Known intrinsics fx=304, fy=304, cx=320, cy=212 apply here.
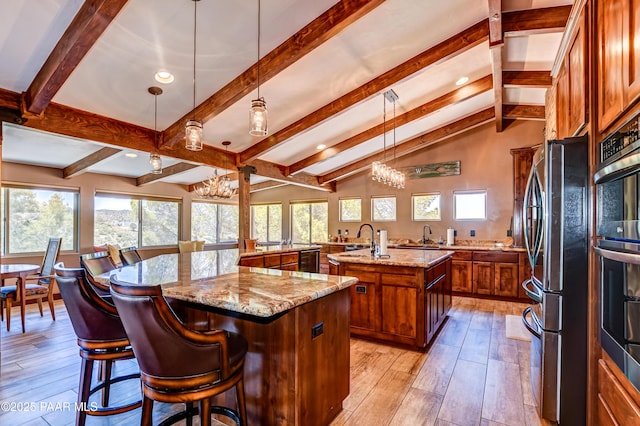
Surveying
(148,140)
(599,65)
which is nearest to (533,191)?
(599,65)

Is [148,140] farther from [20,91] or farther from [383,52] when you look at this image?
[383,52]

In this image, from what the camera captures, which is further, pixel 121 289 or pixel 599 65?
pixel 599 65

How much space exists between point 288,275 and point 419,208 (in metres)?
5.43

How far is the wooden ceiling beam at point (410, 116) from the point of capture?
4422 millimetres

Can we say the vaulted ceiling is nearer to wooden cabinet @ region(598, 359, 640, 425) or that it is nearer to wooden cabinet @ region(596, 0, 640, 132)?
wooden cabinet @ region(596, 0, 640, 132)

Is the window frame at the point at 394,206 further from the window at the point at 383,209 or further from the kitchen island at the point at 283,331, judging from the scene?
the kitchen island at the point at 283,331

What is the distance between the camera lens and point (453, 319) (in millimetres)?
4172

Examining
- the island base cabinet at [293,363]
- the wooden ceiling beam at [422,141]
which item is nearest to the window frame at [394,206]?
the wooden ceiling beam at [422,141]

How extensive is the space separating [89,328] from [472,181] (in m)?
6.45

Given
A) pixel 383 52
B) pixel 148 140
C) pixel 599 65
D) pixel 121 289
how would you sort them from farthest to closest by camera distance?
pixel 148 140 < pixel 383 52 < pixel 599 65 < pixel 121 289

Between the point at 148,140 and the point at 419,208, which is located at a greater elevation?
the point at 148,140

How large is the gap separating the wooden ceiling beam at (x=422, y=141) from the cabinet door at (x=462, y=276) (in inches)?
99.2

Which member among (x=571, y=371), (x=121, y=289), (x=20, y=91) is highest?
(x=20, y=91)

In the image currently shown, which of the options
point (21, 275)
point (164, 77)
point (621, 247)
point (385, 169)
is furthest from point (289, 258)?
point (621, 247)
